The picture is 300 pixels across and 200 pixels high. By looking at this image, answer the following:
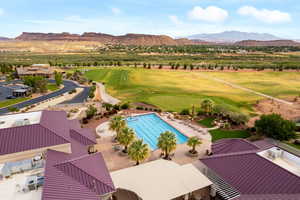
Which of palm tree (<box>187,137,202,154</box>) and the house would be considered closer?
the house

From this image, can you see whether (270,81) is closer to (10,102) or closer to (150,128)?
(150,128)

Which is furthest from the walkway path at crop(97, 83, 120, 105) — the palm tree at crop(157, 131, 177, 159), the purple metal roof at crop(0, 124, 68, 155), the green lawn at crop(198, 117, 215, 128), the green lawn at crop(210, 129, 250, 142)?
the purple metal roof at crop(0, 124, 68, 155)

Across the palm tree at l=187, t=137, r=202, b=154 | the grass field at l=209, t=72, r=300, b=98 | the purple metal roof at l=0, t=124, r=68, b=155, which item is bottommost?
the palm tree at l=187, t=137, r=202, b=154

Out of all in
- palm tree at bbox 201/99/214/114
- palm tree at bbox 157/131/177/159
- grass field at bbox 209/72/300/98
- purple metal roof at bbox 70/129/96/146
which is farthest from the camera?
grass field at bbox 209/72/300/98

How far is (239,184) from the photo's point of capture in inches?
653

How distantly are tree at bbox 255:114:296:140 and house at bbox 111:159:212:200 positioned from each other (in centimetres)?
1619

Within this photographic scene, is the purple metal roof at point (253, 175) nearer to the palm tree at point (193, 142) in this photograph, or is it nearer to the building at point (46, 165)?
the palm tree at point (193, 142)

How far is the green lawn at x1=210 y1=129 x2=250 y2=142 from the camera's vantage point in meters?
31.8

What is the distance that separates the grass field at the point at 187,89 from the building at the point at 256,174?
22226mm

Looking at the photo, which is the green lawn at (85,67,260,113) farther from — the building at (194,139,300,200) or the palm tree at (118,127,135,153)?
the building at (194,139,300,200)

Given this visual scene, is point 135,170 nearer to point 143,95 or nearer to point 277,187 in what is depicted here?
point 277,187

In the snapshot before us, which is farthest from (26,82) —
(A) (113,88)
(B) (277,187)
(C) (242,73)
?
(C) (242,73)

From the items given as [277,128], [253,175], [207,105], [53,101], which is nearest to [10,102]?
[53,101]

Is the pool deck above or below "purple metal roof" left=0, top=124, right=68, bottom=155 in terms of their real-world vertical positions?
below
